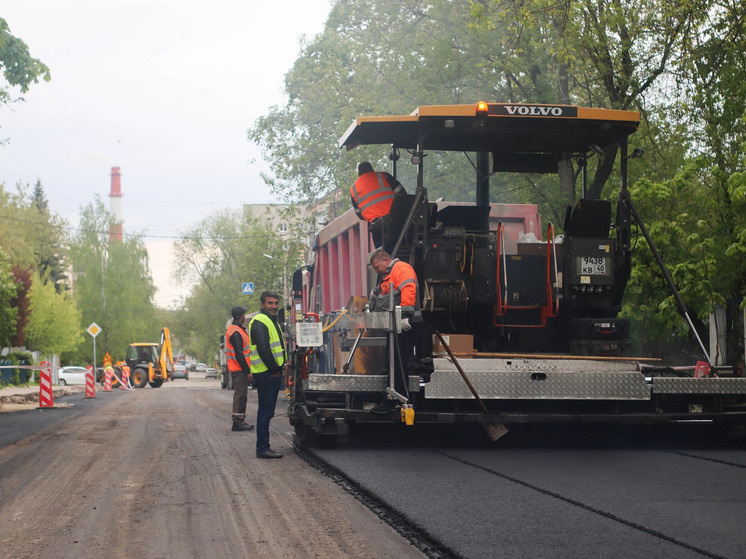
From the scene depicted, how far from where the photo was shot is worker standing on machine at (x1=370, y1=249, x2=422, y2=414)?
9117 millimetres

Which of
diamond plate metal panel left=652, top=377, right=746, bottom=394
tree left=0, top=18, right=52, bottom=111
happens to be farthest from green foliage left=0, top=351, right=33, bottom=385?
diamond plate metal panel left=652, top=377, right=746, bottom=394

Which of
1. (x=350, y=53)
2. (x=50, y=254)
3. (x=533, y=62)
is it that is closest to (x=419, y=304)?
(x=533, y=62)

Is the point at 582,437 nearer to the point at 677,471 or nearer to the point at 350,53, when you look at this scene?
the point at 677,471

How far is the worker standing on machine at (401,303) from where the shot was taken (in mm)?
9117

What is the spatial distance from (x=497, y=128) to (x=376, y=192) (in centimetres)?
133

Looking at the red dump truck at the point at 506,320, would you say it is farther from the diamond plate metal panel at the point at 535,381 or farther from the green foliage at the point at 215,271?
the green foliage at the point at 215,271

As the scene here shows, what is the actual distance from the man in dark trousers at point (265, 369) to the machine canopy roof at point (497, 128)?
203 centimetres

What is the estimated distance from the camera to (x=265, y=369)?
389 inches

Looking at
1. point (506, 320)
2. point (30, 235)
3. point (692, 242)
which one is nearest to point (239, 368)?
point (506, 320)

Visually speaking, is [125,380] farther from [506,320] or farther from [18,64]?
[506,320]

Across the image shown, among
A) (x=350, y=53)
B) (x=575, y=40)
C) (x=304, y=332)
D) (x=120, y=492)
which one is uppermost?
(x=350, y=53)

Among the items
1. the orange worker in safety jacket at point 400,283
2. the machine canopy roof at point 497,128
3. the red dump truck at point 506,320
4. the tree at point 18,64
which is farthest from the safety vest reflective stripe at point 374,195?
the tree at point 18,64

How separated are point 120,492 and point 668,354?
21.1m

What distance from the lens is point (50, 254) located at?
71875mm
